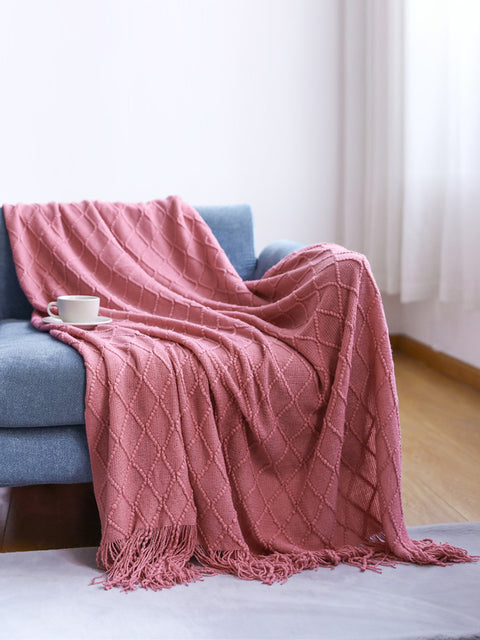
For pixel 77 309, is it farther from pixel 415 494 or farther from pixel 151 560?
pixel 415 494

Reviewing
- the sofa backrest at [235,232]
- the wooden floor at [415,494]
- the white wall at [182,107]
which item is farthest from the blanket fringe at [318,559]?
the white wall at [182,107]

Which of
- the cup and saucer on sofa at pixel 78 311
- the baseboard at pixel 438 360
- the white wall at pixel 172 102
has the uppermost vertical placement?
the white wall at pixel 172 102

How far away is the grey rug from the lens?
3.89 ft

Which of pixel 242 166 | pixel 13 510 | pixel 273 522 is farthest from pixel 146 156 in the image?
pixel 273 522

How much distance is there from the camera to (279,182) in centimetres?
334

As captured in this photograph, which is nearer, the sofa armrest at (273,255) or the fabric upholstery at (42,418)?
the fabric upholstery at (42,418)

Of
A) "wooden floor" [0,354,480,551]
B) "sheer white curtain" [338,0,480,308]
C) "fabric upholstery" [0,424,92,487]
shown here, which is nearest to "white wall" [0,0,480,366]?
"sheer white curtain" [338,0,480,308]

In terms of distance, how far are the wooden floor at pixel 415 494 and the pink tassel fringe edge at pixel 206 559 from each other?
19cm

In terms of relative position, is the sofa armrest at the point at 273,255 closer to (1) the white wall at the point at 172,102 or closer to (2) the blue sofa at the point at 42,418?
(2) the blue sofa at the point at 42,418

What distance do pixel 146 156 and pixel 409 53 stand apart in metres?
1.17

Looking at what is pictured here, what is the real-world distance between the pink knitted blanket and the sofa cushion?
3 cm

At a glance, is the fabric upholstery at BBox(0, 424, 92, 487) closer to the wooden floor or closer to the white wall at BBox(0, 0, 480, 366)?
the wooden floor

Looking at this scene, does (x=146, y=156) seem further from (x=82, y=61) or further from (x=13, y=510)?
(x=13, y=510)

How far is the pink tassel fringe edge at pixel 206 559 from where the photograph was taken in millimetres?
1364
